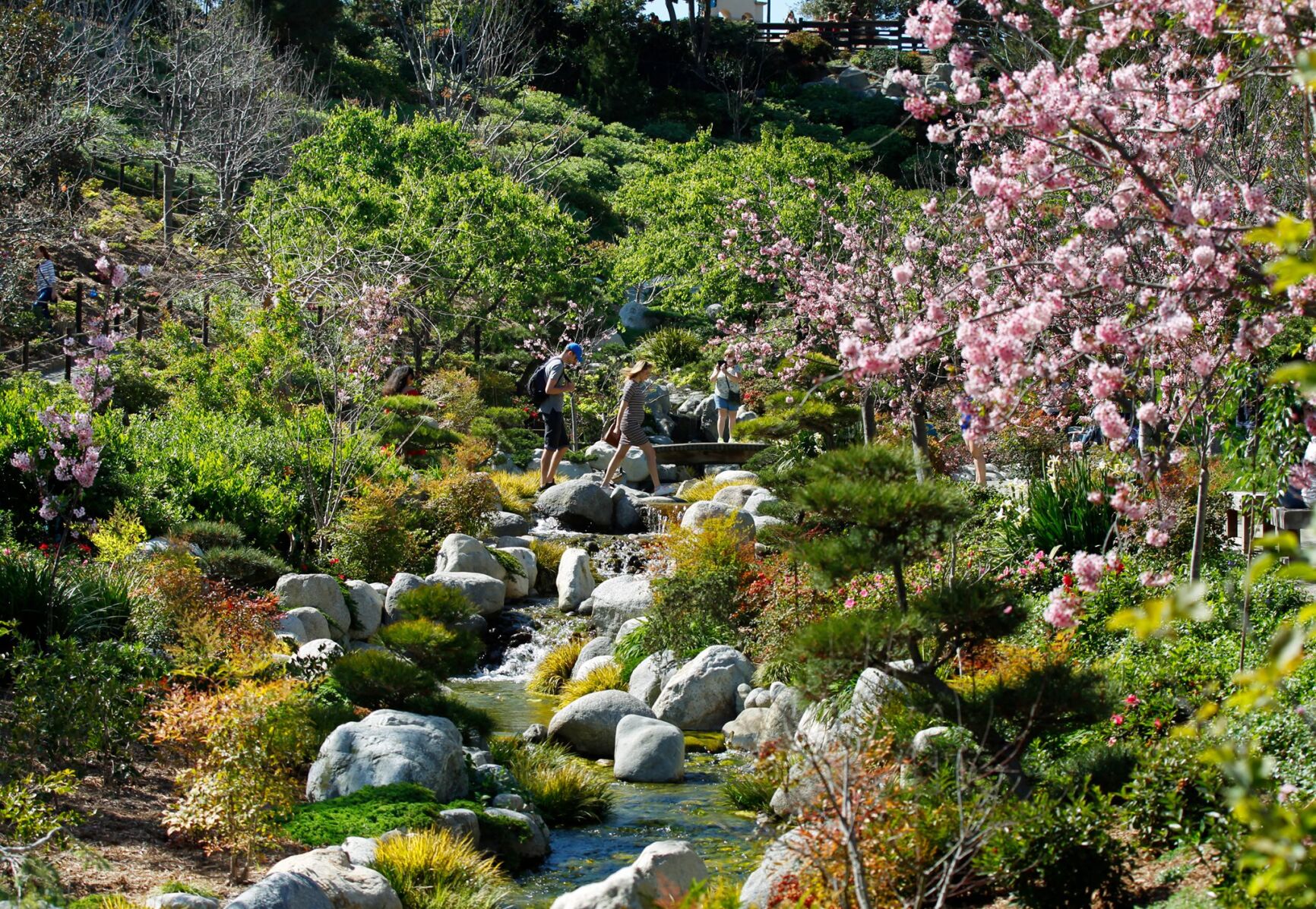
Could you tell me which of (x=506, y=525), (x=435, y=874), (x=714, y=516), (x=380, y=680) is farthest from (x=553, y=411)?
(x=435, y=874)

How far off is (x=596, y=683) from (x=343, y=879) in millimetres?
5029

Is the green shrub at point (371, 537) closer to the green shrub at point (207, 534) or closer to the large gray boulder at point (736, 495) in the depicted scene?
the green shrub at point (207, 534)

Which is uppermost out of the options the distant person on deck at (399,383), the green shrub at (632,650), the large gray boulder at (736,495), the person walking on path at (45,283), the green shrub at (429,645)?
the person walking on path at (45,283)

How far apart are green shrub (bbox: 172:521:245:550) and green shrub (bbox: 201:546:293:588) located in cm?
8

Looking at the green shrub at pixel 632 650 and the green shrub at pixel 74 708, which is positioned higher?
the green shrub at pixel 74 708

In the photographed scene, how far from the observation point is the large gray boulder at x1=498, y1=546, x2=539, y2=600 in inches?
523

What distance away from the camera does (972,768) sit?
4.81 m

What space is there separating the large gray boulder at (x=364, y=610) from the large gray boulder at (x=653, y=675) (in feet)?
8.87

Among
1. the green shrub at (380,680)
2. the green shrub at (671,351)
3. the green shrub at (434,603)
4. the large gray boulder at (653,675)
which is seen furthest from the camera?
the green shrub at (671,351)

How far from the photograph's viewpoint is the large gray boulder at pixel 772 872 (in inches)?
205

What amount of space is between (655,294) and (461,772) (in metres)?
22.7

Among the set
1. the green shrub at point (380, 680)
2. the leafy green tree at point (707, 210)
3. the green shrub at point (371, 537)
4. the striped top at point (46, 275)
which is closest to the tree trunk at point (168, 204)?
the striped top at point (46, 275)

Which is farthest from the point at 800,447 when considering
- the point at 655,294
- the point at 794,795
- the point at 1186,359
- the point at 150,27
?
the point at 150,27

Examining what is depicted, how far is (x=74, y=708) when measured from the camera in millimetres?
6254
